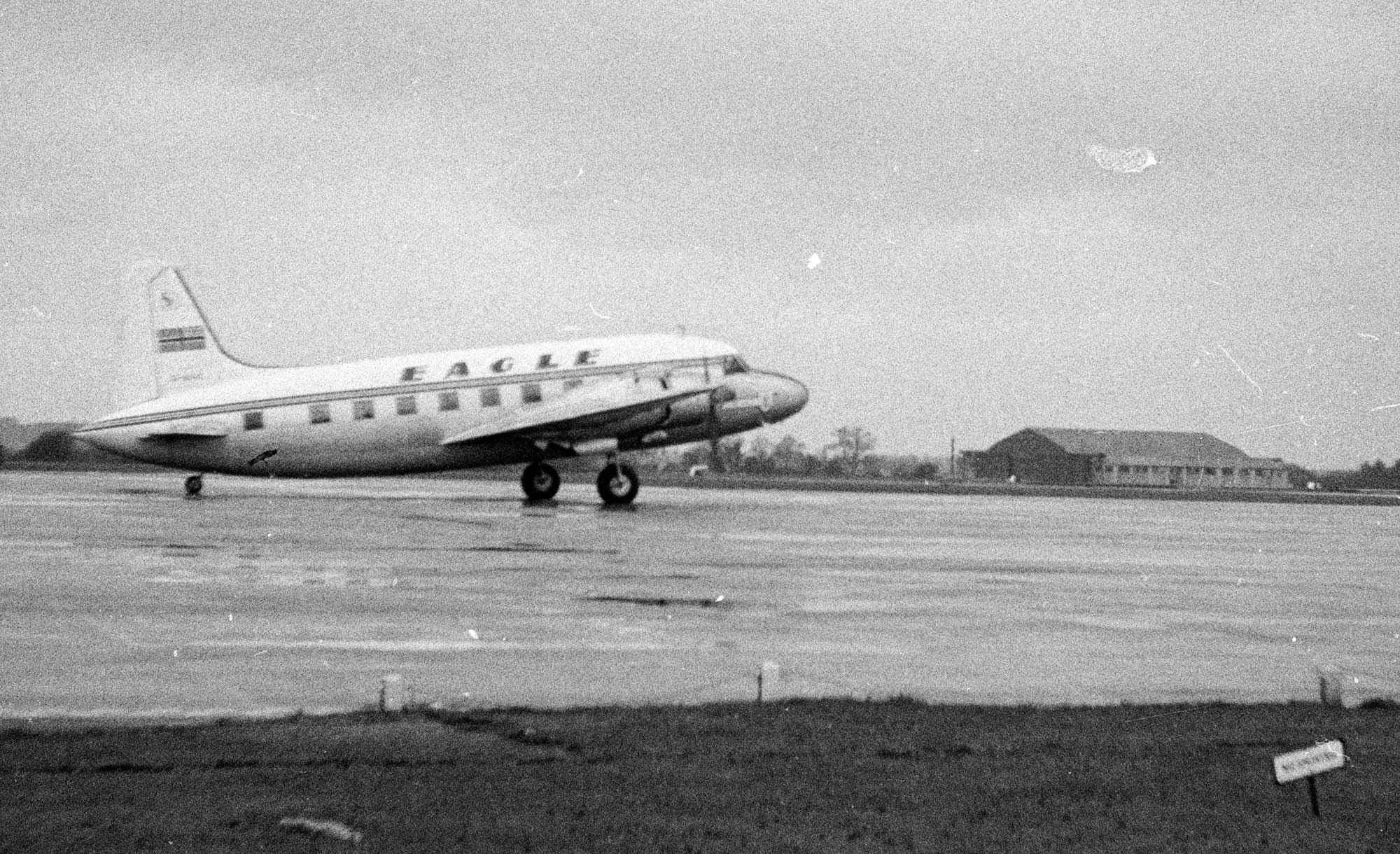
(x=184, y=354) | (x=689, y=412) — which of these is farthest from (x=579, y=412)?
(x=184, y=354)

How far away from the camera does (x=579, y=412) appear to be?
40750 mm

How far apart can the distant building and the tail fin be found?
3921 inches

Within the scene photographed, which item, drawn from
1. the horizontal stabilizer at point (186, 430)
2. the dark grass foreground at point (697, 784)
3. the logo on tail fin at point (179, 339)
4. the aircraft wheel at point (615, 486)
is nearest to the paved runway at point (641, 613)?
the dark grass foreground at point (697, 784)

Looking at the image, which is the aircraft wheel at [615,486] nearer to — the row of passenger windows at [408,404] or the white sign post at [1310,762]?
the row of passenger windows at [408,404]

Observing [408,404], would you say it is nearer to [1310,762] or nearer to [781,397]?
[781,397]

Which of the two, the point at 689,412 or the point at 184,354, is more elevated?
the point at 184,354

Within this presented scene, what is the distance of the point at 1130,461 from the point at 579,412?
10752cm

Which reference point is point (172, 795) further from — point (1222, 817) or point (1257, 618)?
point (1257, 618)

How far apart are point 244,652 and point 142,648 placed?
34.3 inches

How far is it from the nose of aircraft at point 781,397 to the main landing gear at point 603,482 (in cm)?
464

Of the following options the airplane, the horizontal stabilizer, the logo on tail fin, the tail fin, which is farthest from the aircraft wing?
the logo on tail fin

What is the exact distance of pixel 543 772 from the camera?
309 inches

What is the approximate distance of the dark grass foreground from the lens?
259 inches

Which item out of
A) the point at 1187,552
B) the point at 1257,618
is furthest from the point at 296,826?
the point at 1187,552
